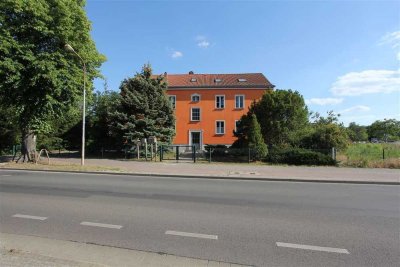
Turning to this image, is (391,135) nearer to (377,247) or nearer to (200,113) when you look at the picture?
(200,113)

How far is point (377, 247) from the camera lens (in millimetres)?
5254

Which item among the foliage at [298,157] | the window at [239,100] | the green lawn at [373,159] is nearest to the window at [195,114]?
the window at [239,100]

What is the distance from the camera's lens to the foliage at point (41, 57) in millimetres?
18922

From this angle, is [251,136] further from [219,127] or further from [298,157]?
[219,127]

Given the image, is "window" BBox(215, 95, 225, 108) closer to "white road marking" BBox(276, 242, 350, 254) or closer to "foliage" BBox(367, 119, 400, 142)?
"white road marking" BBox(276, 242, 350, 254)

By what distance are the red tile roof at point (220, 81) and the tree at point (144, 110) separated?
10101mm

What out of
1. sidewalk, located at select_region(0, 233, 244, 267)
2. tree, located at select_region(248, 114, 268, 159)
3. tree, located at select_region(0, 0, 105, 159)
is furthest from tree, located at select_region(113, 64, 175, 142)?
sidewalk, located at select_region(0, 233, 244, 267)

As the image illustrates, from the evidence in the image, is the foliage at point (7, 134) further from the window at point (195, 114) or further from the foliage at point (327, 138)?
the foliage at point (327, 138)

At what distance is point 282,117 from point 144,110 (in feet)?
40.4

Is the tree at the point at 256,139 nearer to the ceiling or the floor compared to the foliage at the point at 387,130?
nearer to the floor

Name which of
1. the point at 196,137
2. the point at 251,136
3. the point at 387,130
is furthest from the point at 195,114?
the point at 387,130

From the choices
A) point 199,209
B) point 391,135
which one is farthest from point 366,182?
point 391,135

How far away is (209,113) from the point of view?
42719 mm

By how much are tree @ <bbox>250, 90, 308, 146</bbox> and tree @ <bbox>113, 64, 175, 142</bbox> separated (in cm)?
906
